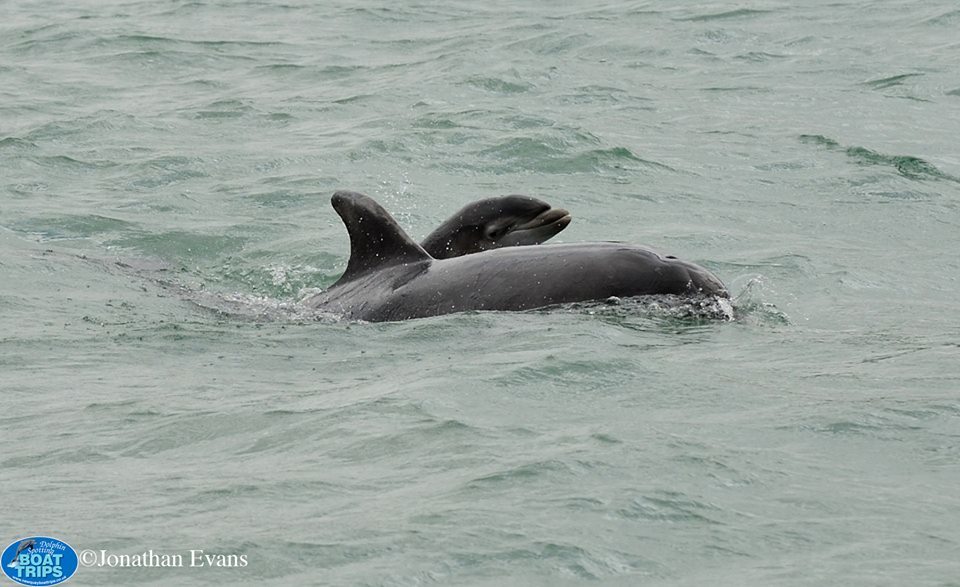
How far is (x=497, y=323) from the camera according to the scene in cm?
998

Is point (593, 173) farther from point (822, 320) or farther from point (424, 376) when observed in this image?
point (424, 376)

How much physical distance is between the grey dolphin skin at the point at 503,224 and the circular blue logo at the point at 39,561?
190 inches

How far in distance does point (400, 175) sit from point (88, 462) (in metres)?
9.53

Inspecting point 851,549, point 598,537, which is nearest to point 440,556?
point 598,537

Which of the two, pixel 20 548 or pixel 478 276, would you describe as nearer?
pixel 20 548

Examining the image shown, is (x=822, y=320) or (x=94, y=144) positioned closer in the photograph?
(x=822, y=320)

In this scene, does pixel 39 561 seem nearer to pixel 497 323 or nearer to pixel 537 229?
pixel 497 323

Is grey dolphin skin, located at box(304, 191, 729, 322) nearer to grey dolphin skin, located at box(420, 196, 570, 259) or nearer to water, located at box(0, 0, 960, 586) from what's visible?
water, located at box(0, 0, 960, 586)

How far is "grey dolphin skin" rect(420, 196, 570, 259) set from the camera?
11078mm

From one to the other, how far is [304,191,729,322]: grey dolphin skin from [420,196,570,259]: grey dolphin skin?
42 centimetres

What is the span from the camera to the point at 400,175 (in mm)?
17312

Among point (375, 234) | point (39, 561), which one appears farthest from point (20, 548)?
point (375, 234)

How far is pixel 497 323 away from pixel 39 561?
12.8 feet

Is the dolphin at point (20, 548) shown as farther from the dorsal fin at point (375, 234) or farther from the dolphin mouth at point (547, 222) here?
the dolphin mouth at point (547, 222)
